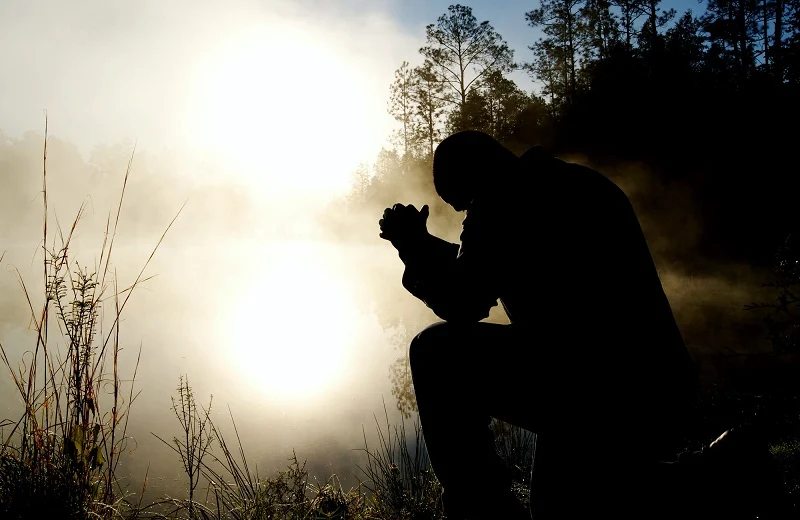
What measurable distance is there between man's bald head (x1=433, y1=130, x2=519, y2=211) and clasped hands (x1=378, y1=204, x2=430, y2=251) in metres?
0.14

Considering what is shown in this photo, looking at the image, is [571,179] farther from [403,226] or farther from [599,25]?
[599,25]

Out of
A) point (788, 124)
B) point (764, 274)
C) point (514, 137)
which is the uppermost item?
point (514, 137)

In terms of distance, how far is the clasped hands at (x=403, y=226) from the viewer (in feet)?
4.62

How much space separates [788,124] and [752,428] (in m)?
13.3

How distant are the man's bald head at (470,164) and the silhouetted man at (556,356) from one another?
19 cm

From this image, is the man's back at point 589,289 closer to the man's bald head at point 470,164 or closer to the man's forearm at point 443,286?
the man's forearm at point 443,286

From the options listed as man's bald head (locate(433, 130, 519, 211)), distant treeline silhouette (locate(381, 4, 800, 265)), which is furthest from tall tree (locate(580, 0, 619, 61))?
man's bald head (locate(433, 130, 519, 211))

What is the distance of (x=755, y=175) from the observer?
10820 millimetres

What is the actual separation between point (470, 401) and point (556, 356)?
0.27 metres

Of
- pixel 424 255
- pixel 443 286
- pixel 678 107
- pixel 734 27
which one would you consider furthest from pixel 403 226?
pixel 734 27

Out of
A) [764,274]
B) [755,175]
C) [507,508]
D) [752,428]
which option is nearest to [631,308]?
[752,428]

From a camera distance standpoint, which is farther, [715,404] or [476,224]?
[715,404]

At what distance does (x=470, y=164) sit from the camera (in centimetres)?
146

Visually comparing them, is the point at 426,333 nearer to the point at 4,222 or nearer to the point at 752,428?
the point at 752,428
